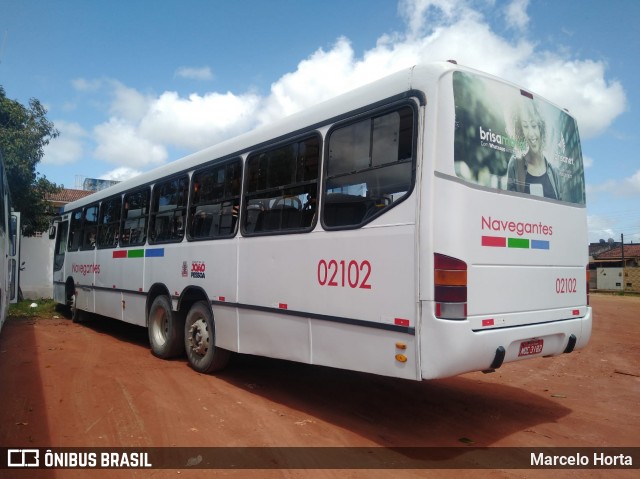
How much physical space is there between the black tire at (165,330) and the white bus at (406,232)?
102 cm

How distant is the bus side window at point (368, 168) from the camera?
4500 mm

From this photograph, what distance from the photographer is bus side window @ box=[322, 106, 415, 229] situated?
4500mm

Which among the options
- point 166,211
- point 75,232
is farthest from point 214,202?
point 75,232

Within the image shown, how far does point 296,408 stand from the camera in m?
5.77

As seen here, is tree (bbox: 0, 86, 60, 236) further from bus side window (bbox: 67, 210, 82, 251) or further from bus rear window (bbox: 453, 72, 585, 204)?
bus rear window (bbox: 453, 72, 585, 204)

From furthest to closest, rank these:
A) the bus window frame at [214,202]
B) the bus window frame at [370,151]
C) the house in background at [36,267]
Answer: the house in background at [36,267], the bus window frame at [214,202], the bus window frame at [370,151]

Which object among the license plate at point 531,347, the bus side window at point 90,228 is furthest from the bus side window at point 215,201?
the bus side window at point 90,228

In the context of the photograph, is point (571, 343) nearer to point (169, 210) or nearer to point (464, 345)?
point (464, 345)

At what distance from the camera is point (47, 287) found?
21.2m

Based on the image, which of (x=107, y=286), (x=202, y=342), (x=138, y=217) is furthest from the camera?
(x=107, y=286)

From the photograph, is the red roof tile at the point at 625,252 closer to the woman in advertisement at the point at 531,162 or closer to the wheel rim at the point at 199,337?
the woman in advertisement at the point at 531,162

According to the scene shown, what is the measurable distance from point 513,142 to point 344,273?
6.61 ft

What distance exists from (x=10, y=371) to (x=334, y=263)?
5.33 metres

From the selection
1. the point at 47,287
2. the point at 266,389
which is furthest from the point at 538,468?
the point at 47,287
